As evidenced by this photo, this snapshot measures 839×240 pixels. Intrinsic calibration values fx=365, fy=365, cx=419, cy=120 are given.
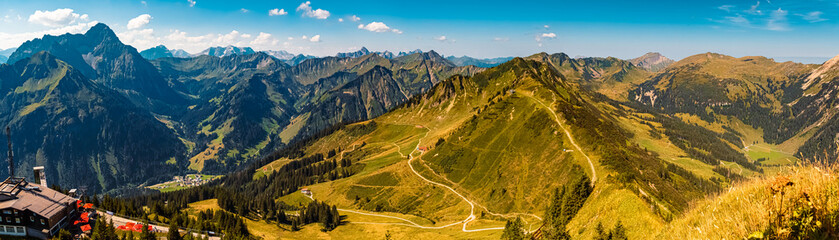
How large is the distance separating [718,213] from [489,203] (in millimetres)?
174719

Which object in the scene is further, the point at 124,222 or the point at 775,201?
the point at 124,222

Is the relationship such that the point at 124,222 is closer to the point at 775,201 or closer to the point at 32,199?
the point at 32,199

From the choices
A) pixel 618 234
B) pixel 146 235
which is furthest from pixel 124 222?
pixel 618 234

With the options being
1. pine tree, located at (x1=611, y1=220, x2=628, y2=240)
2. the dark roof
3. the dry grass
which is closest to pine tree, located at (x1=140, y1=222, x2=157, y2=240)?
the dark roof

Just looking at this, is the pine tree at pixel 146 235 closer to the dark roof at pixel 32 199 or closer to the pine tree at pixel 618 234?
the dark roof at pixel 32 199

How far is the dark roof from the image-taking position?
72.0m

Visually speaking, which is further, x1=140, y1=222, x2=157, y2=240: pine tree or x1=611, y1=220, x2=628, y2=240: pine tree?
x1=140, y1=222, x2=157, y2=240: pine tree

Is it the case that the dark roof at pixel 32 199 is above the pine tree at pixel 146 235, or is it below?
above

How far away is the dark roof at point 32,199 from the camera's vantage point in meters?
72.0

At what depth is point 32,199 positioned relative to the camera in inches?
2985

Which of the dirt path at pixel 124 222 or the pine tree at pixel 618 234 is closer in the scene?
the pine tree at pixel 618 234

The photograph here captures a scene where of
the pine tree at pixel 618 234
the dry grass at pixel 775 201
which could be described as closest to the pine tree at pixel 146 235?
the pine tree at pixel 618 234

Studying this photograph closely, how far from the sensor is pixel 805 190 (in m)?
12.8

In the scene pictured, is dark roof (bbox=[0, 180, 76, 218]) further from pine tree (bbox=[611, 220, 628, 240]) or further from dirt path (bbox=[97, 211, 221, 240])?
pine tree (bbox=[611, 220, 628, 240])
